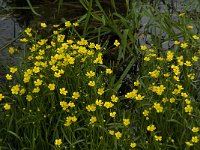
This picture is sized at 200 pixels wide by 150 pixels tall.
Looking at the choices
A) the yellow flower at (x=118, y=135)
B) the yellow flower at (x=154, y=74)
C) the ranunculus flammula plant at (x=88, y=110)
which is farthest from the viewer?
the yellow flower at (x=154, y=74)

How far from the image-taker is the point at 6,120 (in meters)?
3.22

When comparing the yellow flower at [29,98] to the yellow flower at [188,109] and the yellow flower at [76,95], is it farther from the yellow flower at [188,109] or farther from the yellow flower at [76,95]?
the yellow flower at [188,109]

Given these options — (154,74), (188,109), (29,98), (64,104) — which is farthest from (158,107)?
(29,98)

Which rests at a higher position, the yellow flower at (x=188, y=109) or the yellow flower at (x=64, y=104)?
the yellow flower at (x=64, y=104)

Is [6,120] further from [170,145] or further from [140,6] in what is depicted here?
[140,6]

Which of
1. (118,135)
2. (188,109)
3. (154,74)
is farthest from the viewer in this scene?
(154,74)

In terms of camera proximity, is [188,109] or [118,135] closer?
[118,135]

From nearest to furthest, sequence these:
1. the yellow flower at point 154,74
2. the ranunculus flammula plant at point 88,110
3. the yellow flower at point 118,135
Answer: the yellow flower at point 118,135 → the ranunculus flammula plant at point 88,110 → the yellow flower at point 154,74

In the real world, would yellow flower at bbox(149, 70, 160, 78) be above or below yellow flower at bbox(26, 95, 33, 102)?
above

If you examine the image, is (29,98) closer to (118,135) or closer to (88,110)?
(88,110)

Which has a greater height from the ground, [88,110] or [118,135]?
[88,110]

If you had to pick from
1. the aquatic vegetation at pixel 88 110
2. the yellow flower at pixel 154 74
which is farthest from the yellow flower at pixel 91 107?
the yellow flower at pixel 154 74

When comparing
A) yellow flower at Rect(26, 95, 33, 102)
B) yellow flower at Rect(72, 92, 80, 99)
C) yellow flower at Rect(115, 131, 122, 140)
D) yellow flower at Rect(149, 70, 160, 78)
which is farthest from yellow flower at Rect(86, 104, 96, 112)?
yellow flower at Rect(149, 70, 160, 78)

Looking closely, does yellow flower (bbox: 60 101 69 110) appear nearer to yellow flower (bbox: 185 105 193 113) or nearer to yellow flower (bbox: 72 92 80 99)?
yellow flower (bbox: 72 92 80 99)
